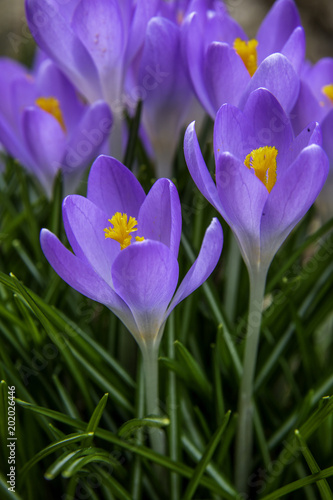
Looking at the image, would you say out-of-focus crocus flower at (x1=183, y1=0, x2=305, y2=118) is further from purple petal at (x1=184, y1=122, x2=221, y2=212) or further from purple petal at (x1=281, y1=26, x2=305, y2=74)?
purple petal at (x1=184, y1=122, x2=221, y2=212)

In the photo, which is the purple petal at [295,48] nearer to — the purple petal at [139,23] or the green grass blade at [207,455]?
the purple petal at [139,23]

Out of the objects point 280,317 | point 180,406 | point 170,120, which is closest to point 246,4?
point 170,120

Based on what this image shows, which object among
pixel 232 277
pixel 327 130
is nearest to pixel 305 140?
pixel 327 130

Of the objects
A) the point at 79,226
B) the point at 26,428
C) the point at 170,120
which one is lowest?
the point at 26,428

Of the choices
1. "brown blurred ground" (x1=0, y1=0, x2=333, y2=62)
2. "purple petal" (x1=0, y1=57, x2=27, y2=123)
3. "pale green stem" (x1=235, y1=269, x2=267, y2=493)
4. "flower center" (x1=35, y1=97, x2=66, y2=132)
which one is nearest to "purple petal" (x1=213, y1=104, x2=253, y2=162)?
"pale green stem" (x1=235, y1=269, x2=267, y2=493)

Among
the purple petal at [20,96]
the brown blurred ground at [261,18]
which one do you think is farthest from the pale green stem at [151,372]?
the brown blurred ground at [261,18]

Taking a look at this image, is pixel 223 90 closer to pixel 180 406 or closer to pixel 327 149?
pixel 327 149

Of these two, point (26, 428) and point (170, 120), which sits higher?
point (170, 120)
